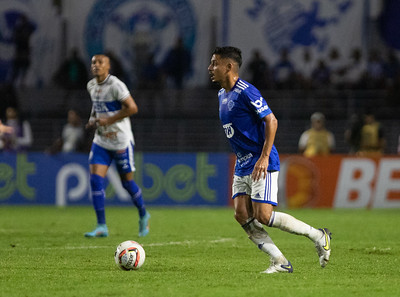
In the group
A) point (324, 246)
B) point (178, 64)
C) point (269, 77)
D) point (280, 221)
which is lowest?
point (324, 246)

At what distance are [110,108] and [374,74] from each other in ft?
37.4

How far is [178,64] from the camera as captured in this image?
21.9 m

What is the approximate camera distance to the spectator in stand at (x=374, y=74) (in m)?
21.0

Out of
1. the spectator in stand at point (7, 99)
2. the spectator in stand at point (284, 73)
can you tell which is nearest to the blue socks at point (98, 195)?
the spectator in stand at point (7, 99)

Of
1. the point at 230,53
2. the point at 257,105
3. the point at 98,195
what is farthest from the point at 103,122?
the point at 257,105

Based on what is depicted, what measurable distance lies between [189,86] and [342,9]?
477 centimetres

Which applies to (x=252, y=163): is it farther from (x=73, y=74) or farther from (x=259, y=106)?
(x=73, y=74)

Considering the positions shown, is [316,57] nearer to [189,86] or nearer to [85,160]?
[189,86]

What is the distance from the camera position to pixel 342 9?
73.5 feet

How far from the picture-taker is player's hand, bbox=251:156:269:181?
730 centimetres

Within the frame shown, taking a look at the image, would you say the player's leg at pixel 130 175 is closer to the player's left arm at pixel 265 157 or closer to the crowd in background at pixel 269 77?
the player's left arm at pixel 265 157

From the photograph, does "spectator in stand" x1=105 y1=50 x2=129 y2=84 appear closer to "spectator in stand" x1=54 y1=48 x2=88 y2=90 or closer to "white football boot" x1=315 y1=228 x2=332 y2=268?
"spectator in stand" x1=54 y1=48 x2=88 y2=90

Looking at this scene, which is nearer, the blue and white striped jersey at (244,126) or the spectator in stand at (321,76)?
the blue and white striped jersey at (244,126)

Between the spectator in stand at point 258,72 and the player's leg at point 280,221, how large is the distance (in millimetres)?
13530
